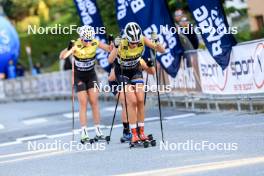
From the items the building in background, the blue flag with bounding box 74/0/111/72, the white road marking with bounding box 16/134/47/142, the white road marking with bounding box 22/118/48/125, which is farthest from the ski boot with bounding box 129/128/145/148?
the building in background

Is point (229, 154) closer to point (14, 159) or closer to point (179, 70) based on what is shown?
point (14, 159)

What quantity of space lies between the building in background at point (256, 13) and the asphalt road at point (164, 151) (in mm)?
17470

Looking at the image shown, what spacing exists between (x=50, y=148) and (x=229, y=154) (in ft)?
15.4

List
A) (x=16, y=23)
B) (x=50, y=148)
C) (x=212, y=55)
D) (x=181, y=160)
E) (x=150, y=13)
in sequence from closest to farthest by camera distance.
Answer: (x=181, y=160), (x=50, y=148), (x=212, y=55), (x=150, y=13), (x=16, y=23)

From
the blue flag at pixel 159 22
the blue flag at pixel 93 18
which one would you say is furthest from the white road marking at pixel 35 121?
the blue flag at pixel 159 22

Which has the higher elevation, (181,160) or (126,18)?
(126,18)

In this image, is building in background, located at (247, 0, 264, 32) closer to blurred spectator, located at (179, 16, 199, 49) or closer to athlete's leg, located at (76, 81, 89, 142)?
blurred spectator, located at (179, 16, 199, 49)

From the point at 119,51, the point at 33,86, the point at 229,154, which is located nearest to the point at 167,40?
the point at 119,51

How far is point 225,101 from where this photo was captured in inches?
746

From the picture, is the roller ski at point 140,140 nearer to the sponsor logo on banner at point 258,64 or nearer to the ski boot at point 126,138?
the ski boot at point 126,138

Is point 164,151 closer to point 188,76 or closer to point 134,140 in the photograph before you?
point 134,140

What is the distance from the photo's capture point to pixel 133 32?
13.1 meters

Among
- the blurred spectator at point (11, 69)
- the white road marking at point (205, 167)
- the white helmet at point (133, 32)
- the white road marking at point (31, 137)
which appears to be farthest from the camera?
the blurred spectator at point (11, 69)

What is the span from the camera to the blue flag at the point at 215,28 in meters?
17.8
